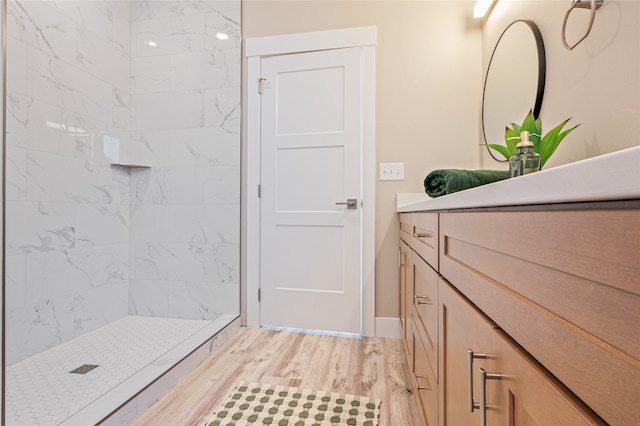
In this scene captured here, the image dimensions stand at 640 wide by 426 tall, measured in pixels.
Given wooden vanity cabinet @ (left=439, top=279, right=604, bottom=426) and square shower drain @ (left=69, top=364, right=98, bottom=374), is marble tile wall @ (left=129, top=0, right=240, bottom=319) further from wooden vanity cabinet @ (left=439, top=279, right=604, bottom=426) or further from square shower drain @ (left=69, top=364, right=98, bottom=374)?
wooden vanity cabinet @ (left=439, top=279, right=604, bottom=426)

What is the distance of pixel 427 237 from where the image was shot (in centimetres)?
101

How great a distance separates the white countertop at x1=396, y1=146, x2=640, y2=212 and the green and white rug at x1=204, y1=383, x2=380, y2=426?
1204mm

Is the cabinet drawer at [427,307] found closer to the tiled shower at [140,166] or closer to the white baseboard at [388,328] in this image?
the white baseboard at [388,328]

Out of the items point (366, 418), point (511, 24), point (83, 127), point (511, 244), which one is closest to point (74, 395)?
point (366, 418)

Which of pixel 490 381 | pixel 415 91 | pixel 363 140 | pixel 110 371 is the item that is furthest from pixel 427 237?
pixel 110 371

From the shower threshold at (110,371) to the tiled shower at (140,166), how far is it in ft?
0.17

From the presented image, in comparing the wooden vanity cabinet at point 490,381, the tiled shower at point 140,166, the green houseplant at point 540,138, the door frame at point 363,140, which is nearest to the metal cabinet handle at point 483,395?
the wooden vanity cabinet at point 490,381

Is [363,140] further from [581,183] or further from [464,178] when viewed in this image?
[581,183]

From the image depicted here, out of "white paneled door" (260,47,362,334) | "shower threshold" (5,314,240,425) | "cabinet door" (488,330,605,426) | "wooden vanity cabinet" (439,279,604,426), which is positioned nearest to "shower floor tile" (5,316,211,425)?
"shower threshold" (5,314,240,425)

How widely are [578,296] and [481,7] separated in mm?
2218

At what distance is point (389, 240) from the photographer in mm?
2113

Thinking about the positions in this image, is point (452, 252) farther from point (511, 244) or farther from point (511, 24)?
point (511, 24)

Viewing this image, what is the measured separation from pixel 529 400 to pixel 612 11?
3.78 ft

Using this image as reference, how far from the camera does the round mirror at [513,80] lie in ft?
4.37
